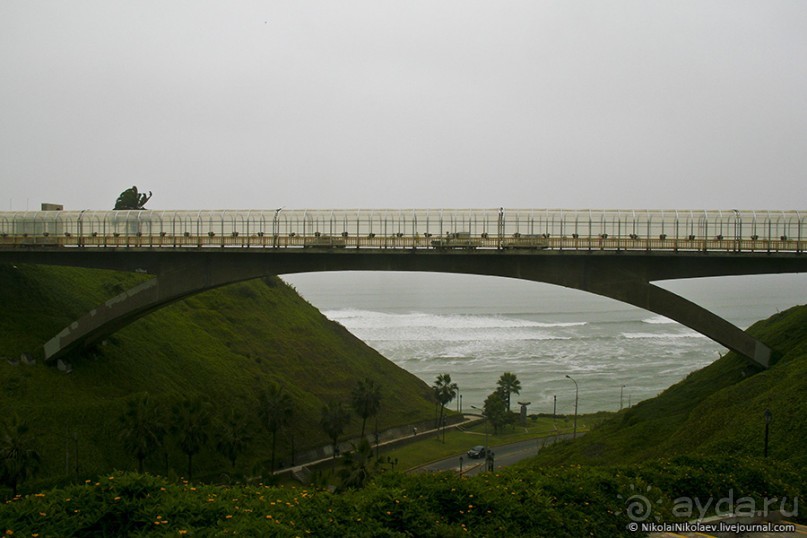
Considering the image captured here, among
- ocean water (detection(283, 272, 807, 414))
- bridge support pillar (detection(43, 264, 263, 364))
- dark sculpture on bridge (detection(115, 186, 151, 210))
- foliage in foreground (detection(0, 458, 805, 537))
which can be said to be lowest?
ocean water (detection(283, 272, 807, 414))

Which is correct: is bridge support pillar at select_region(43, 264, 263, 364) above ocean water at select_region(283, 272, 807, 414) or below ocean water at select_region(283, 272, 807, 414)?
above

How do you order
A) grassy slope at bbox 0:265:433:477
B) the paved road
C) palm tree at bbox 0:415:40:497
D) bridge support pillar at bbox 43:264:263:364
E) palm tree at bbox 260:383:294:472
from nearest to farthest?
palm tree at bbox 0:415:40:497 < grassy slope at bbox 0:265:433:477 < bridge support pillar at bbox 43:264:263:364 < palm tree at bbox 260:383:294:472 < the paved road

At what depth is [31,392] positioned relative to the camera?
4191 centimetres

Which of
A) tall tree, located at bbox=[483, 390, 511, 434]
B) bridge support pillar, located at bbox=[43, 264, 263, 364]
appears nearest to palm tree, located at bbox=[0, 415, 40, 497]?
bridge support pillar, located at bbox=[43, 264, 263, 364]

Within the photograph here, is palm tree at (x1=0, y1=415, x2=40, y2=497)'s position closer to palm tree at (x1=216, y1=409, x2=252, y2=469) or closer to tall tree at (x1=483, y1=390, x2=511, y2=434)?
palm tree at (x1=216, y1=409, x2=252, y2=469)

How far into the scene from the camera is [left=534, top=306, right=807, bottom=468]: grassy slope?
26469 mm

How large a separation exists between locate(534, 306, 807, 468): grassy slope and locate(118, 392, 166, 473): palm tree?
22995 millimetres

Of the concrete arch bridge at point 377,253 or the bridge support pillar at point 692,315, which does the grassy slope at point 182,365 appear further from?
the bridge support pillar at point 692,315

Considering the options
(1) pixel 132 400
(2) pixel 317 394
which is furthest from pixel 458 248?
(2) pixel 317 394

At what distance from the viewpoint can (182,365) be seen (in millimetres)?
55906

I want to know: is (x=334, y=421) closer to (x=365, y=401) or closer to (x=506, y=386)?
(x=365, y=401)

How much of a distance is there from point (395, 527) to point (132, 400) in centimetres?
3231

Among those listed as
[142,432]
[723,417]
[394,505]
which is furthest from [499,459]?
[394,505]

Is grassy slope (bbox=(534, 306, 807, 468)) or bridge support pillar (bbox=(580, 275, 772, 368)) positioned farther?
bridge support pillar (bbox=(580, 275, 772, 368))
